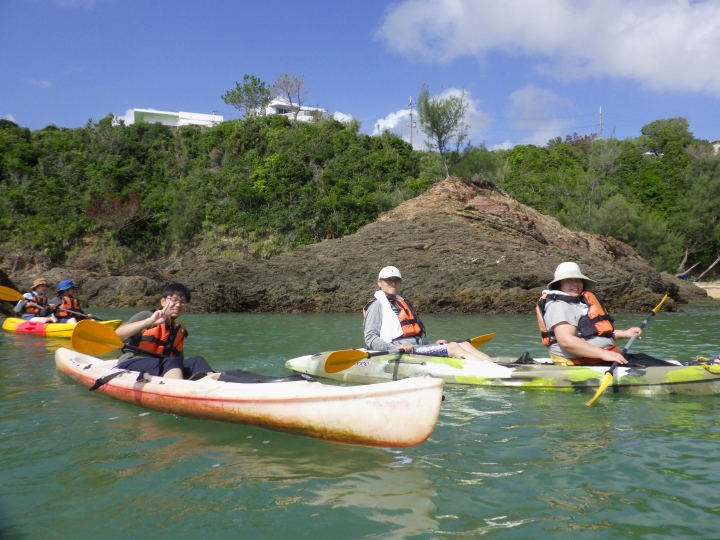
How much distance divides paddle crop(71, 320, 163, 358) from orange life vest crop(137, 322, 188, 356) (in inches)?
2.3

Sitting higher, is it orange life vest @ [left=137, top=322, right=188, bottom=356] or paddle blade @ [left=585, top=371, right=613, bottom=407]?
Answer: orange life vest @ [left=137, top=322, right=188, bottom=356]

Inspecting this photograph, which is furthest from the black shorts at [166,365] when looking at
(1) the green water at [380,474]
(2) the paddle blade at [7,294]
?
(2) the paddle blade at [7,294]

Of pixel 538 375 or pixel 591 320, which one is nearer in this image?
pixel 591 320

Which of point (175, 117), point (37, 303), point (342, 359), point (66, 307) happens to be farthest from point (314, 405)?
point (175, 117)

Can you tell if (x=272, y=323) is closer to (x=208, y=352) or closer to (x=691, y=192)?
(x=208, y=352)

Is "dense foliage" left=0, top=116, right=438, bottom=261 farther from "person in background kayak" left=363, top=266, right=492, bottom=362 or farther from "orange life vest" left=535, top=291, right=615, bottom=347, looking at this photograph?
"orange life vest" left=535, top=291, right=615, bottom=347

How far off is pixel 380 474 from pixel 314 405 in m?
0.67

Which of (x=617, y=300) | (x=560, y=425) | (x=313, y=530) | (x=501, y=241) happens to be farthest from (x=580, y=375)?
(x=501, y=241)

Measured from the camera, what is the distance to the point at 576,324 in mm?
5367

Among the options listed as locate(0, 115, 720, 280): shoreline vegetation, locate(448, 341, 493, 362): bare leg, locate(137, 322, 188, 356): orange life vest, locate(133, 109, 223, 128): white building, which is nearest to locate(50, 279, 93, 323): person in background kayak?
locate(137, 322, 188, 356): orange life vest

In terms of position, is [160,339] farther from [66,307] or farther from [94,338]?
[66,307]

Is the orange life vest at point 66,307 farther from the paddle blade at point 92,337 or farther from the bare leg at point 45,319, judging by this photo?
the paddle blade at point 92,337

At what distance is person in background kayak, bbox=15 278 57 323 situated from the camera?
10328mm

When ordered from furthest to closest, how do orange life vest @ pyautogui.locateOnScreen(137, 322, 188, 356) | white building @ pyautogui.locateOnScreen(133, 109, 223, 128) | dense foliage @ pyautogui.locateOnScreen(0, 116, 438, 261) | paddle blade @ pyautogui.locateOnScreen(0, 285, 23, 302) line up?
white building @ pyautogui.locateOnScreen(133, 109, 223, 128) → dense foliage @ pyautogui.locateOnScreen(0, 116, 438, 261) → paddle blade @ pyautogui.locateOnScreen(0, 285, 23, 302) → orange life vest @ pyautogui.locateOnScreen(137, 322, 188, 356)
